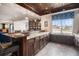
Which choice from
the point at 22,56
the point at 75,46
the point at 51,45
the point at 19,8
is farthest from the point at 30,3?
the point at 75,46

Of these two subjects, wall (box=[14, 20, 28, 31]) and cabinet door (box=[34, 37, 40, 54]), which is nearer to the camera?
wall (box=[14, 20, 28, 31])

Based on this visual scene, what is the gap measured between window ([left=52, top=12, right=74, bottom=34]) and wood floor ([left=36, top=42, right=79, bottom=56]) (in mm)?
300

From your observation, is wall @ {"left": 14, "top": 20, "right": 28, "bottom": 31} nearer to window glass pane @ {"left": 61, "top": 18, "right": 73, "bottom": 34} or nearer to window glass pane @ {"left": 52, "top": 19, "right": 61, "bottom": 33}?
window glass pane @ {"left": 52, "top": 19, "right": 61, "bottom": 33}

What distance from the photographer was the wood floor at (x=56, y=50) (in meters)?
1.95

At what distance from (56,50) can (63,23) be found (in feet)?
1.87

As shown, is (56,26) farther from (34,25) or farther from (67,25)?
(34,25)

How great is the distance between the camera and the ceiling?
1.88m

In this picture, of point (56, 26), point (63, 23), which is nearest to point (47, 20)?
point (56, 26)

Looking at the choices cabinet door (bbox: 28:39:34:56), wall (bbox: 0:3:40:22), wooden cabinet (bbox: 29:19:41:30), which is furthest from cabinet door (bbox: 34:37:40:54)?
wall (bbox: 0:3:40:22)

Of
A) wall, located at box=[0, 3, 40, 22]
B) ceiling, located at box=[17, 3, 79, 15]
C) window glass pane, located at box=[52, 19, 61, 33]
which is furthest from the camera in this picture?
window glass pane, located at box=[52, 19, 61, 33]

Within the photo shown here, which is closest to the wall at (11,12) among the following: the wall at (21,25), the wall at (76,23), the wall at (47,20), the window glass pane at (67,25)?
the wall at (21,25)

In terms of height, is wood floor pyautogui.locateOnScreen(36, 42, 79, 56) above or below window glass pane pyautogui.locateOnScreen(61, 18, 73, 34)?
below

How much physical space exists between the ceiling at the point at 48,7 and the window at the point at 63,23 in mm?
134

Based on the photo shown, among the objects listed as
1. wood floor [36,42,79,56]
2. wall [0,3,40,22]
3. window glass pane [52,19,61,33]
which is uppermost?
wall [0,3,40,22]
